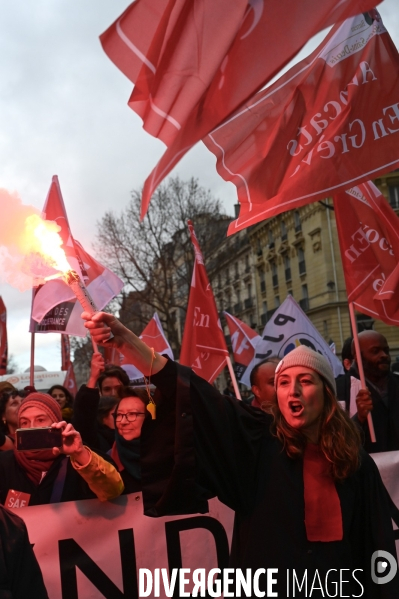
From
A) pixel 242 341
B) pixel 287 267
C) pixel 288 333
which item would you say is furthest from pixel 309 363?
pixel 287 267

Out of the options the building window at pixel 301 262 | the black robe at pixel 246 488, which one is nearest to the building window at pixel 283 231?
the building window at pixel 301 262

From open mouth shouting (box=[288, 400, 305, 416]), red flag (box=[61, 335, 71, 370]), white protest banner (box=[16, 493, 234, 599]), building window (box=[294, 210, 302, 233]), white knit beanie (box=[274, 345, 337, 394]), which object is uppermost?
building window (box=[294, 210, 302, 233])

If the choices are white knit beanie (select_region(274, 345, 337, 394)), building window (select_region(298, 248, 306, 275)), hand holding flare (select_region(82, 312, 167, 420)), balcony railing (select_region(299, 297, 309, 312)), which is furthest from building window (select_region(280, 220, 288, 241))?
hand holding flare (select_region(82, 312, 167, 420))

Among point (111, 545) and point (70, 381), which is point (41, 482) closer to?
point (111, 545)

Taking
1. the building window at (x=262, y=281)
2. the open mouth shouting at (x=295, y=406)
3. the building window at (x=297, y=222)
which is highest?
the building window at (x=297, y=222)

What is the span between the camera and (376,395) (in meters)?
5.31

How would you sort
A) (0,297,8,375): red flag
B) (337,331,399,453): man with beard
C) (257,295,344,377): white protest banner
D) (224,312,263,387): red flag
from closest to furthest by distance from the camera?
(337,331,399,453): man with beard → (257,295,344,377): white protest banner → (0,297,8,375): red flag → (224,312,263,387): red flag

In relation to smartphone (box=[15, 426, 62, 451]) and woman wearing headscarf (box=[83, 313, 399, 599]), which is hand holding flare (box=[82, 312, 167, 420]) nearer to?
woman wearing headscarf (box=[83, 313, 399, 599])

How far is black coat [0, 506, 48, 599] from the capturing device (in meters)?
2.28

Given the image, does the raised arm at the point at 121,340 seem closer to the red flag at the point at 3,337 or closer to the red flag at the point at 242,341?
the red flag at the point at 3,337

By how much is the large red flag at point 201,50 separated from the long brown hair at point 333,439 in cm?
178

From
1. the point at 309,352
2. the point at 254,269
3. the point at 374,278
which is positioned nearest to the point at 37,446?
the point at 309,352

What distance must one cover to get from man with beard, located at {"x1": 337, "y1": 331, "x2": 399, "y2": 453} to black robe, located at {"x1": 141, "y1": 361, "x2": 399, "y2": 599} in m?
2.29

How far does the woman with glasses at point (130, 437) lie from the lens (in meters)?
4.22
